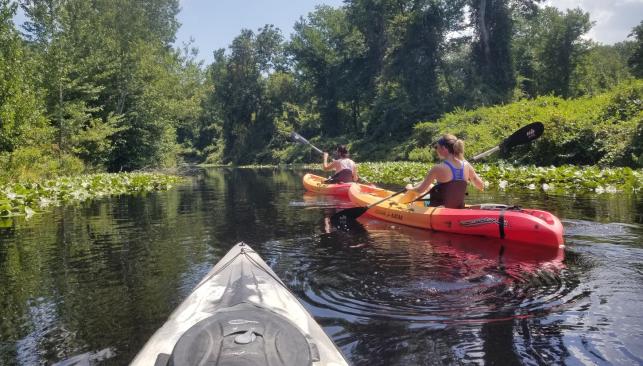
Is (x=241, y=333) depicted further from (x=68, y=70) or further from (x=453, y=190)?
(x=68, y=70)

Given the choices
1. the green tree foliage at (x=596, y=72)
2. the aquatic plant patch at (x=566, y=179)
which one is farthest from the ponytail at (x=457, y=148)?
the green tree foliage at (x=596, y=72)

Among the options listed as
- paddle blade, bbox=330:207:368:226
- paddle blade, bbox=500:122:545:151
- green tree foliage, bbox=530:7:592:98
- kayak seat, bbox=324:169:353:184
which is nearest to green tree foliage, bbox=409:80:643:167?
paddle blade, bbox=500:122:545:151

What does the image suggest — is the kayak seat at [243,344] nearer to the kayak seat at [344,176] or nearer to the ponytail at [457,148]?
the ponytail at [457,148]

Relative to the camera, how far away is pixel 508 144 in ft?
29.8

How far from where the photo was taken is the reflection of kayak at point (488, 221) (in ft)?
19.9

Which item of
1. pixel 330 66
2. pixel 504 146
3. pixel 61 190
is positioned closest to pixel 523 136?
pixel 504 146

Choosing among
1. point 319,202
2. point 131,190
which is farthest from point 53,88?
point 319,202

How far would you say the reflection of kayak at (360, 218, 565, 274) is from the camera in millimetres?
5457

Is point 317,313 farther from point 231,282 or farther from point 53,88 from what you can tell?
point 53,88

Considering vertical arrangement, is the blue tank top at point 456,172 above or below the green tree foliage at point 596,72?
below

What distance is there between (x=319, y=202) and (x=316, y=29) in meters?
43.2

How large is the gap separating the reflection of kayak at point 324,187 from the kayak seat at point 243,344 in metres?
10.7

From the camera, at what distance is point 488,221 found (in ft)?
21.8

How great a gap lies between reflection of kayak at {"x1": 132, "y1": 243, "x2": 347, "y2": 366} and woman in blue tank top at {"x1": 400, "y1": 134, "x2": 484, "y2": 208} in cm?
421
